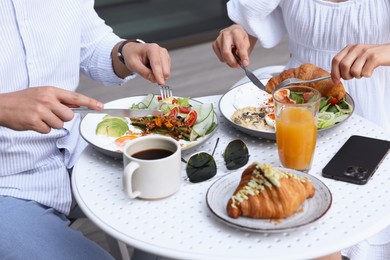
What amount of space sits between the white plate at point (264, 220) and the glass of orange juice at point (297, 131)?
67 millimetres

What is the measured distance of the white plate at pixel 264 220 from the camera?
114 cm

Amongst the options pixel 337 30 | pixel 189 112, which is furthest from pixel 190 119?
pixel 337 30

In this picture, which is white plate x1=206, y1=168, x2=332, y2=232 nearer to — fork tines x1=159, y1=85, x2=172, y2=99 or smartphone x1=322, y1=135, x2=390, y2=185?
smartphone x1=322, y1=135, x2=390, y2=185

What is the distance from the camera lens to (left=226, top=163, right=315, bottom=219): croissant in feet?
3.79

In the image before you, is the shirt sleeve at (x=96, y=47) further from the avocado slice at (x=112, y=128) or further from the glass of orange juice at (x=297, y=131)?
the glass of orange juice at (x=297, y=131)

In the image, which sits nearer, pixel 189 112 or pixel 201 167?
pixel 201 167

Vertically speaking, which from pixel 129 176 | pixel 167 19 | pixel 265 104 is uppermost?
pixel 129 176

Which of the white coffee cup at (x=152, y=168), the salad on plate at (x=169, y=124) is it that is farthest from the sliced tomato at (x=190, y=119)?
the white coffee cup at (x=152, y=168)

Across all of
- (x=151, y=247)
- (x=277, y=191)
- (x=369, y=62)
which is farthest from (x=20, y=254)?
(x=369, y=62)

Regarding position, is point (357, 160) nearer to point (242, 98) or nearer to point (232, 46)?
point (242, 98)

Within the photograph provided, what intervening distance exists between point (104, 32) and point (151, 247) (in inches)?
37.4

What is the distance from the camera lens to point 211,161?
1351 millimetres

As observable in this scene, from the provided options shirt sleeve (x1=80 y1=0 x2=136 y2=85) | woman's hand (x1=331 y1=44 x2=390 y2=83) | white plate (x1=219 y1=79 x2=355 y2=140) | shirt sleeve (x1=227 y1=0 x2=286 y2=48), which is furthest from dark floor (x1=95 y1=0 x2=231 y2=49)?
woman's hand (x1=331 y1=44 x2=390 y2=83)

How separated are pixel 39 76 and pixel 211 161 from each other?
0.57 m
